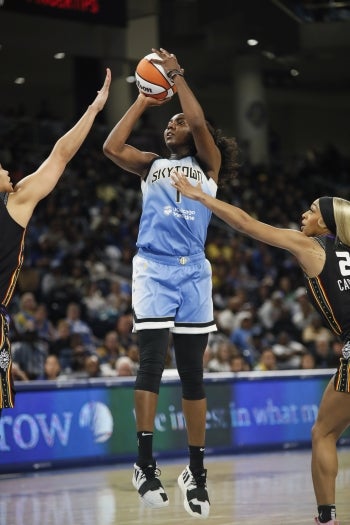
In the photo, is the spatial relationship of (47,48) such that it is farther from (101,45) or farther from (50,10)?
(50,10)

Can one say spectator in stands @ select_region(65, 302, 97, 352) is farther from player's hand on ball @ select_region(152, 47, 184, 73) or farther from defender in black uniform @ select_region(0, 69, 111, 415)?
defender in black uniform @ select_region(0, 69, 111, 415)

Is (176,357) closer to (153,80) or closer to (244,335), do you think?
(153,80)

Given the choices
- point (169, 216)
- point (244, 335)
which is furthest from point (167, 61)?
point (244, 335)

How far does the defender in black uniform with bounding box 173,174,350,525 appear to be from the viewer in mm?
6430

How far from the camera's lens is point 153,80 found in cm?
689

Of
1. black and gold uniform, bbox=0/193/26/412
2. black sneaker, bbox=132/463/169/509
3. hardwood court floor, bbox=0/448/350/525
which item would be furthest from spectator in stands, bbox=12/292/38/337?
black and gold uniform, bbox=0/193/26/412

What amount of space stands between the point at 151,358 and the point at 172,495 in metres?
2.88

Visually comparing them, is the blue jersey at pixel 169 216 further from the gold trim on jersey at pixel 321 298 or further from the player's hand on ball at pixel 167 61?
the gold trim on jersey at pixel 321 298

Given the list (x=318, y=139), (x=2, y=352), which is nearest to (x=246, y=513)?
(x=2, y=352)

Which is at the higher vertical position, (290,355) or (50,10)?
(50,10)

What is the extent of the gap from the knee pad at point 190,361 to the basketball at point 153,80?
1618mm

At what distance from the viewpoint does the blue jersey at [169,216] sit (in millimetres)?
6867

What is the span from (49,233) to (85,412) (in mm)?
6060

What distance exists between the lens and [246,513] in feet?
26.3
